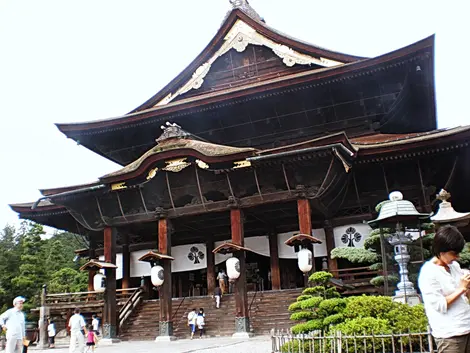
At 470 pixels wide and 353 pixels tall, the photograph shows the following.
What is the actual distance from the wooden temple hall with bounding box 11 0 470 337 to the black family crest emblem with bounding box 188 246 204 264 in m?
0.05

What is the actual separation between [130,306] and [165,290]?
3.02 m

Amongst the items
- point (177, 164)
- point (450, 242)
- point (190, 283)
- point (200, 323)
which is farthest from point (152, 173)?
point (450, 242)

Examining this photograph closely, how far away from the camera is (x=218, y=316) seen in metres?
17.5

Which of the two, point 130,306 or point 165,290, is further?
point 130,306

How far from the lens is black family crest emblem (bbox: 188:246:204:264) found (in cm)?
2236

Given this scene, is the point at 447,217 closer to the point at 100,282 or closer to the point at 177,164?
the point at 177,164

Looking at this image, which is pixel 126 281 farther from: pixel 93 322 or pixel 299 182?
pixel 299 182

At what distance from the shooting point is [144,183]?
18.0 metres

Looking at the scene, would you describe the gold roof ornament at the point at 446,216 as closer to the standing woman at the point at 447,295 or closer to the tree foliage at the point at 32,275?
the standing woman at the point at 447,295

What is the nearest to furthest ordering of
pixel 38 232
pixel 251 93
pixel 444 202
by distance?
1. pixel 444 202
2. pixel 251 93
3. pixel 38 232

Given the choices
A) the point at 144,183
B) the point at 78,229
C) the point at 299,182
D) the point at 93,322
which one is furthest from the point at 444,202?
the point at 78,229

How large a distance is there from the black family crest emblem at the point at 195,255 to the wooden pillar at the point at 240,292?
5858 mm

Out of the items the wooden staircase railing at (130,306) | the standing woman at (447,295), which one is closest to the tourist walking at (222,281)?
the wooden staircase railing at (130,306)

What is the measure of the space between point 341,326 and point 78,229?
17.2 metres
